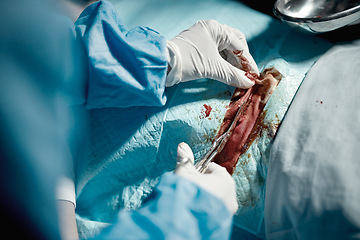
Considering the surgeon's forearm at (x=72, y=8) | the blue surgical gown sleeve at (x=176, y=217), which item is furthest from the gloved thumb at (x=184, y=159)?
the surgeon's forearm at (x=72, y=8)

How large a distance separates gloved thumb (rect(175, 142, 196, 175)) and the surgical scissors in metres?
0.03

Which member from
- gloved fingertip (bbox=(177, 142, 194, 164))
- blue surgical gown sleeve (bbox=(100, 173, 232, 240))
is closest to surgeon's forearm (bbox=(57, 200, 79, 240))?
blue surgical gown sleeve (bbox=(100, 173, 232, 240))

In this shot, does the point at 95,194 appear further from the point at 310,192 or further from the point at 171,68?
the point at 310,192

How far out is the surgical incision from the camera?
81 centimetres

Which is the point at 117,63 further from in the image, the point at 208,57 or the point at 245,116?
the point at 245,116

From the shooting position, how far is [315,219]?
2.06ft

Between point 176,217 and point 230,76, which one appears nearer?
point 176,217

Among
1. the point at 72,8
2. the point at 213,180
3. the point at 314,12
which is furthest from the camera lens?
the point at 314,12

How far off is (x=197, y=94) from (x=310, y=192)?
42 cm

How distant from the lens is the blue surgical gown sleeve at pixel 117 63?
0.70m

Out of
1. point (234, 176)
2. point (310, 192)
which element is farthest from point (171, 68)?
A: point (310, 192)

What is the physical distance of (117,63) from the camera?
72cm

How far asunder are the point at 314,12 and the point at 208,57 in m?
0.51

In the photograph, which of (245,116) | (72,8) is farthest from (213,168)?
(72,8)
